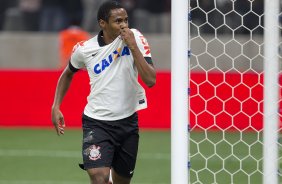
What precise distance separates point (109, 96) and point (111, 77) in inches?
6.0

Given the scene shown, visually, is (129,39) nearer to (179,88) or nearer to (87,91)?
(179,88)

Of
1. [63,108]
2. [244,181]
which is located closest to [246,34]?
[63,108]

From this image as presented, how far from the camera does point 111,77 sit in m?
6.43

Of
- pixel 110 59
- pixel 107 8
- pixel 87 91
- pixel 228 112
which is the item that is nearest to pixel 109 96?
pixel 110 59

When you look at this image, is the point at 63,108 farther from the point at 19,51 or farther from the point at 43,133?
the point at 19,51

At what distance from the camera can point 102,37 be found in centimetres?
657

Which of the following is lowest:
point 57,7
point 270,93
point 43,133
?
point 43,133

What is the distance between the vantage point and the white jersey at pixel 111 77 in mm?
6430

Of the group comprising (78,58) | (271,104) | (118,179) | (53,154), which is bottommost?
(53,154)

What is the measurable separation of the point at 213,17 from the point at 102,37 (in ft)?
28.4

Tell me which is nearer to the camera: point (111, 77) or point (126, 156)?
point (111, 77)

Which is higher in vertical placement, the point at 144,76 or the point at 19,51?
the point at 144,76

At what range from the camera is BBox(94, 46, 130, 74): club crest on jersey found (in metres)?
6.42

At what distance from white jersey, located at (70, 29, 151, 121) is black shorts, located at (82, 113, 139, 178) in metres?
Result: 0.06
